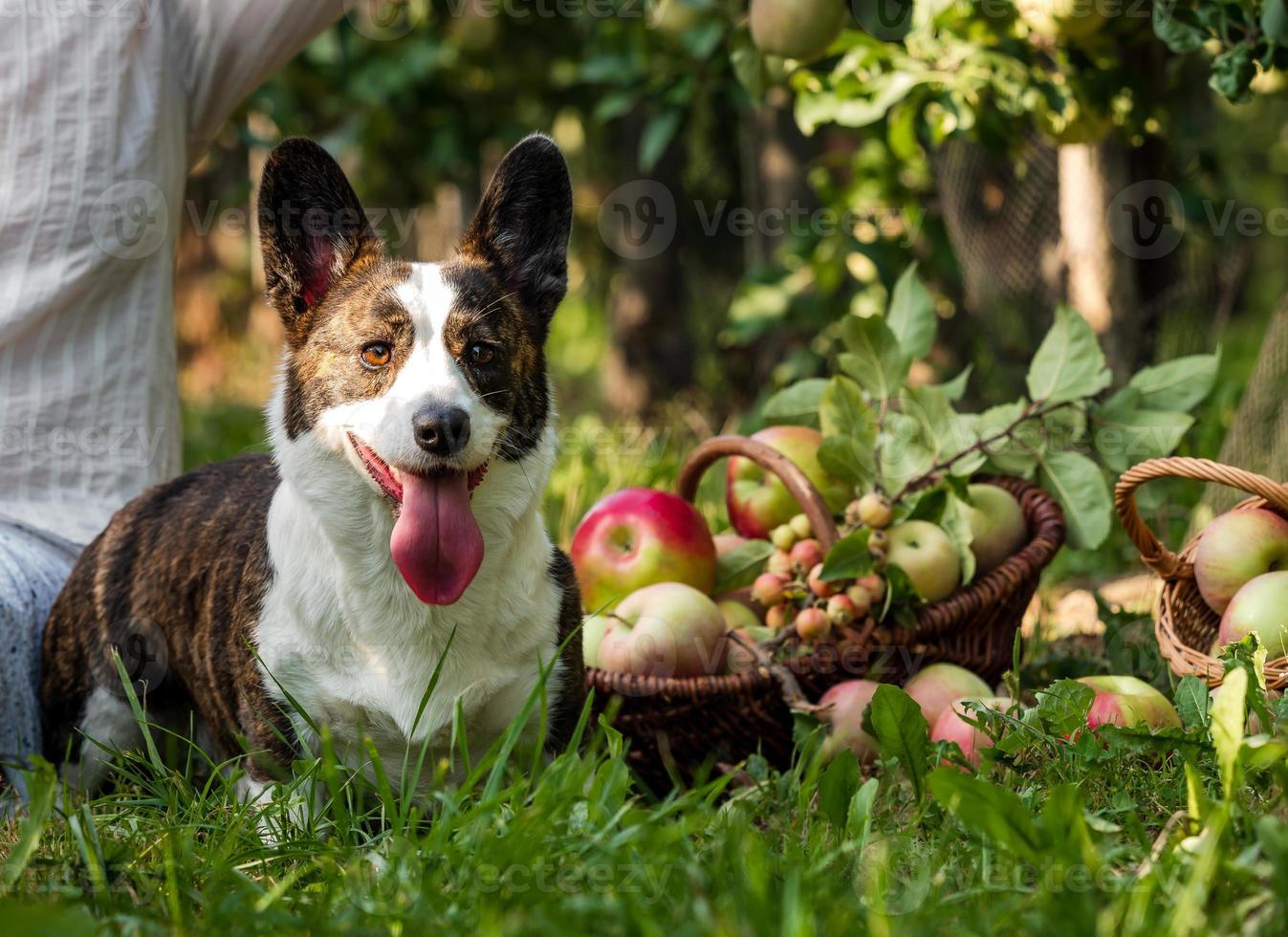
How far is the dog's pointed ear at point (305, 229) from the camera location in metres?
2.25

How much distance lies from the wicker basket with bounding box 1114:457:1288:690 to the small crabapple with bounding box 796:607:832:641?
595 mm

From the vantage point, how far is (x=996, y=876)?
168cm

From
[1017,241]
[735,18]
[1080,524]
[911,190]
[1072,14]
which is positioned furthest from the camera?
[911,190]

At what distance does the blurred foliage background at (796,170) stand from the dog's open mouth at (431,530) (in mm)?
1382

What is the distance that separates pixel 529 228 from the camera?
7.92 feet

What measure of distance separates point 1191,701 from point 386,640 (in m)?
1.35

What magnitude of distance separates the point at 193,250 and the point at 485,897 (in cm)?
822

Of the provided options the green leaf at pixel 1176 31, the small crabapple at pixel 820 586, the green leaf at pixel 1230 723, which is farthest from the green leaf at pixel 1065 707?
the green leaf at pixel 1176 31

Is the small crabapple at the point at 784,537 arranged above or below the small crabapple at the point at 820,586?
above

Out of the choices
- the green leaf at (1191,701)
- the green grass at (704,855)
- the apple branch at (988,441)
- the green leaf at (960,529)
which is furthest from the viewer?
the apple branch at (988,441)

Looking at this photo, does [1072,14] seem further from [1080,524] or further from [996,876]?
[996,876]

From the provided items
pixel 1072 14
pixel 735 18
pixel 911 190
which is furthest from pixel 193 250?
pixel 1072 14

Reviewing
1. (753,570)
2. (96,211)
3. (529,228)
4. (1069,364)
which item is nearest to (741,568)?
(753,570)

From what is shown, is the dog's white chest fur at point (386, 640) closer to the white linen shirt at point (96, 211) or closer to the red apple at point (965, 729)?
the red apple at point (965, 729)
